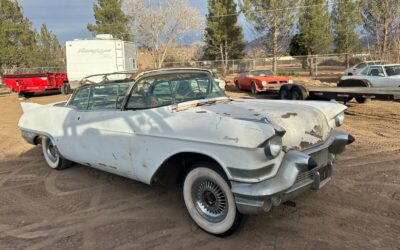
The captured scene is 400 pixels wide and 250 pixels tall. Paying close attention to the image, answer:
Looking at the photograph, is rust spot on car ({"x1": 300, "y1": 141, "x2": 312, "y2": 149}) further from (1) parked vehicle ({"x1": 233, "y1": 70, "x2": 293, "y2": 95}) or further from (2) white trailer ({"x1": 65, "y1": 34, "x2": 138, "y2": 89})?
(2) white trailer ({"x1": 65, "y1": 34, "x2": 138, "y2": 89})

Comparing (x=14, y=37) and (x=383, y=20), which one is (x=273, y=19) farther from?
(x=14, y=37)

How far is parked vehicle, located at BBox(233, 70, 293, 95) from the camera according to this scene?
17.1 metres

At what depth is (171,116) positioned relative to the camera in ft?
13.3

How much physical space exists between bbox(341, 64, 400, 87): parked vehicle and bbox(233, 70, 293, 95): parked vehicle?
3.43 meters

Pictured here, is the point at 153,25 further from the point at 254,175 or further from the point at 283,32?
the point at 254,175

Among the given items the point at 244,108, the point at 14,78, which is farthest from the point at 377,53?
the point at 244,108

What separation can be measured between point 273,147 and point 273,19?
32235 millimetres

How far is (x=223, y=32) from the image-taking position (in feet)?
131

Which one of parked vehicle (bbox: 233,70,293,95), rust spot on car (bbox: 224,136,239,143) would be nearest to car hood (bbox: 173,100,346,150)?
rust spot on car (bbox: 224,136,239,143)

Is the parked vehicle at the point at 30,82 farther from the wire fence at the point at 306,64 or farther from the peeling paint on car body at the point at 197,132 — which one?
the peeling paint on car body at the point at 197,132

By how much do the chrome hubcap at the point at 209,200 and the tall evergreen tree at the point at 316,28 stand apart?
34215mm

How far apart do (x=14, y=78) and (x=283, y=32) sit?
2312 centimetres

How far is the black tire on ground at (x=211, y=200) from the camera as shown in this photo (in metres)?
3.61

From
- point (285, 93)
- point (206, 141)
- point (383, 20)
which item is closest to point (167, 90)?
point (206, 141)
